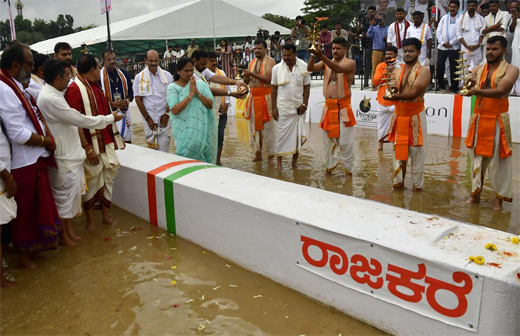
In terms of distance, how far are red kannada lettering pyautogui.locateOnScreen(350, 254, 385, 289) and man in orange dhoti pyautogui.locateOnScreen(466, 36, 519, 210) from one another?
2642 mm

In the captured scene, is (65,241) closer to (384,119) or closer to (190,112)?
(190,112)

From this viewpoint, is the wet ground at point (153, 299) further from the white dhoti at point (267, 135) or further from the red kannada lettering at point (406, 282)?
the white dhoti at point (267, 135)

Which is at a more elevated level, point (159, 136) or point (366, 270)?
point (159, 136)

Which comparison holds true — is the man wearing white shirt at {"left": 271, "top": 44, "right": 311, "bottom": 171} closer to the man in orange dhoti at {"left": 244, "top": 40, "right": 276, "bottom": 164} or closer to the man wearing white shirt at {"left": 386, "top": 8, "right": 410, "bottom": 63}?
the man in orange dhoti at {"left": 244, "top": 40, "right": 276, "bottom": 164}

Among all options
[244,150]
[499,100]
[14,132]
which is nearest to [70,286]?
[14,132]

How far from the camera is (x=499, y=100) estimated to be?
4.52m

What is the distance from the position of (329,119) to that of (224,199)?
2.98 meters

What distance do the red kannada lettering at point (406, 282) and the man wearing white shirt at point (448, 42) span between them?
821 cm

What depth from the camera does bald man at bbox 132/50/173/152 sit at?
20.7 ft

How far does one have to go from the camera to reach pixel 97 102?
171 inches

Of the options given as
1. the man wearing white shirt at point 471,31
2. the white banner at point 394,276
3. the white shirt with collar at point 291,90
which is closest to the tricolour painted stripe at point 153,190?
the white banner at point 394,276

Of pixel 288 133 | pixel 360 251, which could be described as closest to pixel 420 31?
pixel 288 133

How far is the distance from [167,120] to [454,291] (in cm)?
503

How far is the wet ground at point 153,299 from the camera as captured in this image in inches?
108
